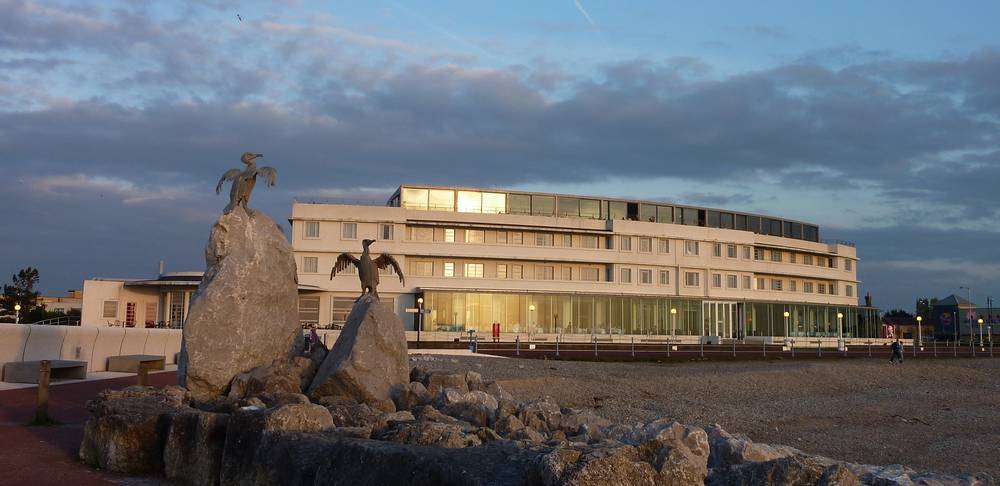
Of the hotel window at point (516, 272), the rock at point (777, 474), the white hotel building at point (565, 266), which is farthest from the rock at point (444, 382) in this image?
the hotel window at point (516, 272)

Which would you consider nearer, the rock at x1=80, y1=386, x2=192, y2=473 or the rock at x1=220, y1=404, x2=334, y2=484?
the rock at x1=220, y1=404, x2=334, y2=484

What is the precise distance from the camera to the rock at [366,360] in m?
12.9

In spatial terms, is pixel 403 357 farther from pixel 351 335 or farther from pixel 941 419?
pixel 941 419

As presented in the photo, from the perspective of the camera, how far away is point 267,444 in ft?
25.6

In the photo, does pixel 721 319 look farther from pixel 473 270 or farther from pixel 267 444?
pixel 267 444

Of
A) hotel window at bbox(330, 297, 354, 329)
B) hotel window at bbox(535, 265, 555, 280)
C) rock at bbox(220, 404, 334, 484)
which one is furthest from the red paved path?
hotel window at bbox(535, 265, 555, 280)

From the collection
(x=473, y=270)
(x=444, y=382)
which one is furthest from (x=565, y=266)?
(x=444, y=382)

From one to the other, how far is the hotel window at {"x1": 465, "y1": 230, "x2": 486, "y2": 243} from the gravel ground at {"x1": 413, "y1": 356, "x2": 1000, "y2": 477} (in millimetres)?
34076

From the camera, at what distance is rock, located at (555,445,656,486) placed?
538cm

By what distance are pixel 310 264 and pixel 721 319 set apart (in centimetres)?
3487

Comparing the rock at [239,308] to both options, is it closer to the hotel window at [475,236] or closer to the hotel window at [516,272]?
the hotel window at [475,236]

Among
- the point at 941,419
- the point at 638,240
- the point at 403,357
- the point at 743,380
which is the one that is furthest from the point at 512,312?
the point at 403,357

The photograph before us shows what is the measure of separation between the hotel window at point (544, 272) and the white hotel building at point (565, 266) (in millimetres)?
79

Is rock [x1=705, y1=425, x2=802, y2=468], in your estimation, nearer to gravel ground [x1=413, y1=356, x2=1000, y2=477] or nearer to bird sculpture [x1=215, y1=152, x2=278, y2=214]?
gravel ground [x1=413, y1=356, x2=1000, y2=477]
